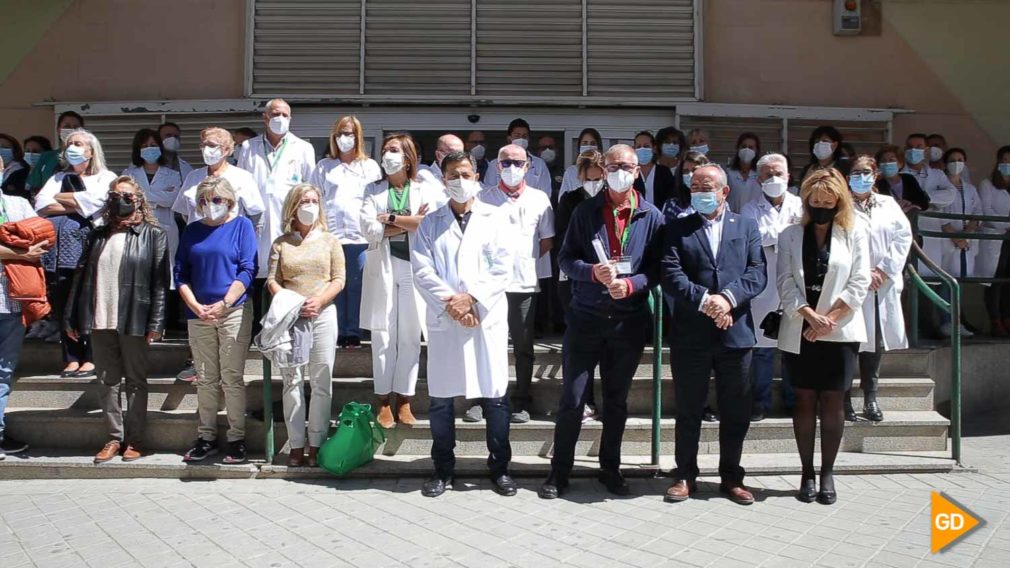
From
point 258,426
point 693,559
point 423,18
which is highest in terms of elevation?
point 423,18

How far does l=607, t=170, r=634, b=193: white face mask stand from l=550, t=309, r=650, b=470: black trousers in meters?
0.86

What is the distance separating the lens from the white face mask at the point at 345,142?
679cm

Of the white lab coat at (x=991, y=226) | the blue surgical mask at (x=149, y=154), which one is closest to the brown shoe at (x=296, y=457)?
the blue surgical mask at (x=149, y=154)

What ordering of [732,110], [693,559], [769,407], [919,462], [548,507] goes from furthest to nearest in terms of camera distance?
[732,110]
[769,407]
[919,462]
[548,507]
[693,559]

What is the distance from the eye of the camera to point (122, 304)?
6113 mm

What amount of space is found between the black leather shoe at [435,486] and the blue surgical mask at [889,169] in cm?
506

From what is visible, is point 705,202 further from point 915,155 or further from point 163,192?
point 163,192

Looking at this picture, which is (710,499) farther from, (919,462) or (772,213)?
(772,213)

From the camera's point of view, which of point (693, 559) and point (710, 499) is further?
point (710, 499)

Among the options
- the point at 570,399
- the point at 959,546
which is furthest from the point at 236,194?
the point at 959,546

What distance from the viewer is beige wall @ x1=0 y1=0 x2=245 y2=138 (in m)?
9.52

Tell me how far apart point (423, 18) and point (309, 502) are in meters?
6.09

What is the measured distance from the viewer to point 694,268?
5.46m

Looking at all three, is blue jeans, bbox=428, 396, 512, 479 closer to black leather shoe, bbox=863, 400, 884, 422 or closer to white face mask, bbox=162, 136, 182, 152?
black leather shoe, bbox=863, 400, 884, 422
